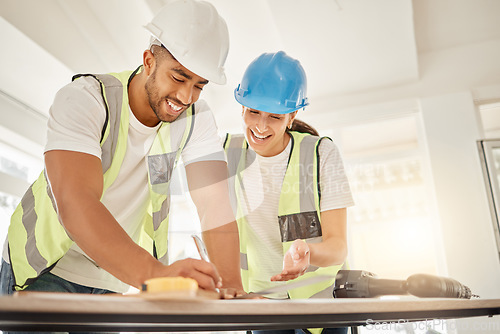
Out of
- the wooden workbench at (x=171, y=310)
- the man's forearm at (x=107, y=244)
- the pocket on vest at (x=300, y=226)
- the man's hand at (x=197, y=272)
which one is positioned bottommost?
the wooden workbench at (x=171, y=310)

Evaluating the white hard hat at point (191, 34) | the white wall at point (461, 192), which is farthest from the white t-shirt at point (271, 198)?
the white wall at point (461, 192)

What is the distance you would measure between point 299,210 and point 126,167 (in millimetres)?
624

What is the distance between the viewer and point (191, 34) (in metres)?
1.39

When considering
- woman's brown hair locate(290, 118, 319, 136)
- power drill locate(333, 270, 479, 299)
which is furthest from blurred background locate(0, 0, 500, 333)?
power drill locate(333, 270, 479, 299)

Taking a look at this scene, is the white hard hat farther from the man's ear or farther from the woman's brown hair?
the woman's brown hair

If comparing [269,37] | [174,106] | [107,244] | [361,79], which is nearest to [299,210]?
[174,106]

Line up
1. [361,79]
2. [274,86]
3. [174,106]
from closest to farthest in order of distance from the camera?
[174,106]
[274,86]
[361,79]

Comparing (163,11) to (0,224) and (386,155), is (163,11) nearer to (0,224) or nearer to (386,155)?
(0,224)

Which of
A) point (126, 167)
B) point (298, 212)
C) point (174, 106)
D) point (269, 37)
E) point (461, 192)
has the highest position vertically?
point (269, 37)

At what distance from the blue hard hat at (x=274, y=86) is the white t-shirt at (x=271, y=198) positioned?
0.19m

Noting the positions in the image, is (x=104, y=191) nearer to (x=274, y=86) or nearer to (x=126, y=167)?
(x=126, y=167)

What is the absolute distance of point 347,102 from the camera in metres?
4.93

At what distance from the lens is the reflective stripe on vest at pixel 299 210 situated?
161 cm

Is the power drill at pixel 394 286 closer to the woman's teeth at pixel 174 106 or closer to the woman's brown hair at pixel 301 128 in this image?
the woman's teeth at pixel 174 106
